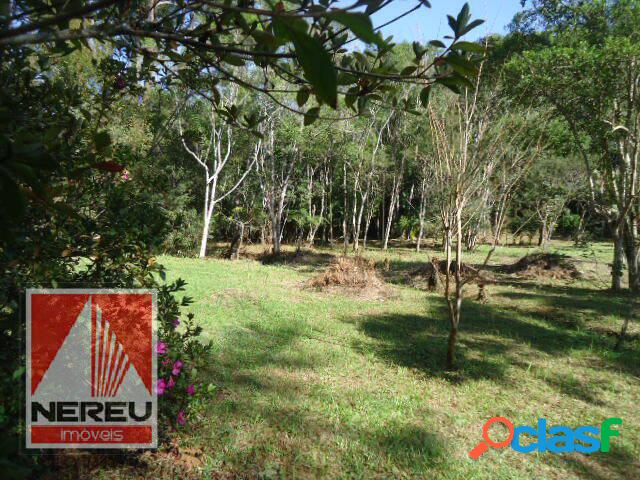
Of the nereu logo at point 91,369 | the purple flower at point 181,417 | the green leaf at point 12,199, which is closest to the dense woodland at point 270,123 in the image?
the green leaf at point 12,199

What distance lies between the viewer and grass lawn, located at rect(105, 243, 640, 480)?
113 inches

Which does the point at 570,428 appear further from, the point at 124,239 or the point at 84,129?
the point at 84,129

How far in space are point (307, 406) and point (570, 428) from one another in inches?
91.9

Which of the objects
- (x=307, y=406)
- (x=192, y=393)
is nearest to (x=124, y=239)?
(x=192, y=393)

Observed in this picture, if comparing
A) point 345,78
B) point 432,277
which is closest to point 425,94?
point 345,78

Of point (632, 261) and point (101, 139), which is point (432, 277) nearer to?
point (632, 261)

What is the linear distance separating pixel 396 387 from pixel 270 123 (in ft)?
46.5

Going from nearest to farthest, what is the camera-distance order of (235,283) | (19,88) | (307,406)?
(19,88)
(307,406)
(235,283)

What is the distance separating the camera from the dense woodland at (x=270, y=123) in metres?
0.92

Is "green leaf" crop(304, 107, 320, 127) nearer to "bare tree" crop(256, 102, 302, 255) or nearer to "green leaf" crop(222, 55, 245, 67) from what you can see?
"green leaf" crop(222, 55, 245, 67)

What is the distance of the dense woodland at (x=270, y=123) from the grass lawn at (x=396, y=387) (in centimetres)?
81

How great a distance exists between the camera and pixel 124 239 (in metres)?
2.04

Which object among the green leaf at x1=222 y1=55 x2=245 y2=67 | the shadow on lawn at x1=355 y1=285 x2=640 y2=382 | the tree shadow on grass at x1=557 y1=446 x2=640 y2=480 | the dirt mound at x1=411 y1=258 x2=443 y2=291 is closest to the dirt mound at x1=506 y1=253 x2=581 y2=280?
the shadow on lawn at x1=355 y1=285 x2=640 y2=382

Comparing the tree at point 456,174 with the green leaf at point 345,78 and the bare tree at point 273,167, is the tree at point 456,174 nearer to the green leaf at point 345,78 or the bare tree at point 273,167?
the green leaf at point 345,78
